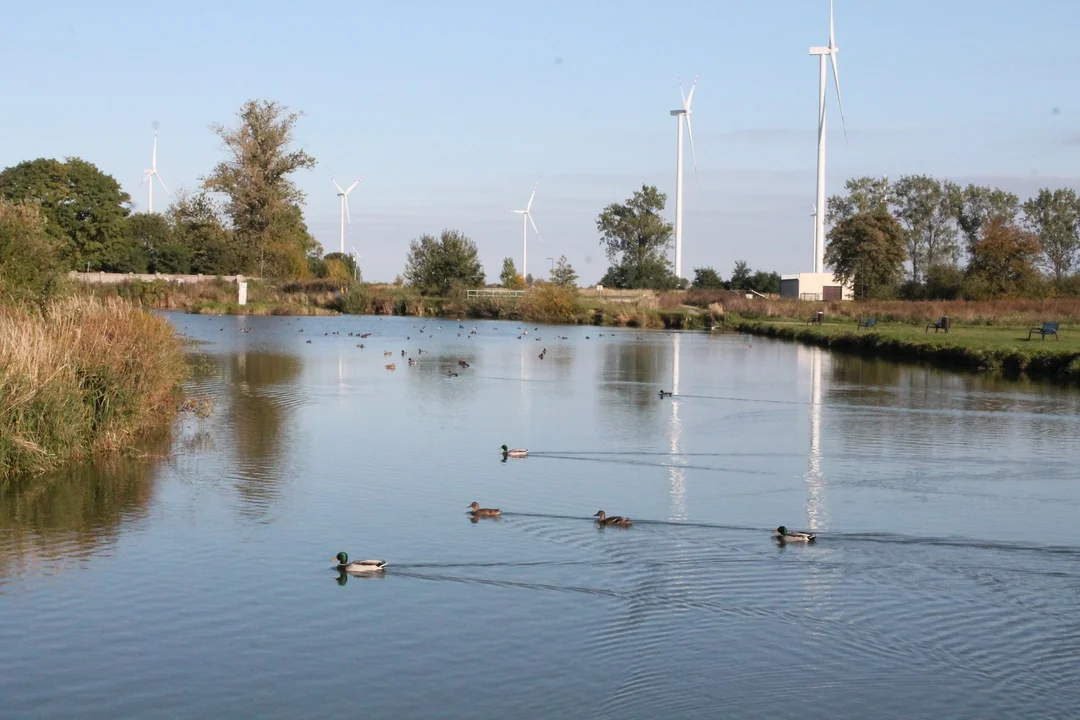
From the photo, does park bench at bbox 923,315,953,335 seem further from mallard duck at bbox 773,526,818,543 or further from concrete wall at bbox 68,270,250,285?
concrete wall at bbox 68,270,250,285

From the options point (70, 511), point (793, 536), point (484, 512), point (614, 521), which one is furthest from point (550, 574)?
point (70, 511)

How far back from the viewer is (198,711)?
9.30m

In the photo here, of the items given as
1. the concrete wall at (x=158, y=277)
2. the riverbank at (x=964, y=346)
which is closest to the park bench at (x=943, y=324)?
the riverbank at (x=964, y=346)

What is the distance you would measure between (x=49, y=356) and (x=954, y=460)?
50.4 feet

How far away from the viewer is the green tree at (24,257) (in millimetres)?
24500

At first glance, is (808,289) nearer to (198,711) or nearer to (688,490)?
(688,490)

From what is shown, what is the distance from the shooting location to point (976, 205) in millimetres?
105312

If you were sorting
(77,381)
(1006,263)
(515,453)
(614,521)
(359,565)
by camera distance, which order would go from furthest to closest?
1. (1006,263)
2. (515,453)
3. (77,381)
4. (614,521)
5. (359,565)

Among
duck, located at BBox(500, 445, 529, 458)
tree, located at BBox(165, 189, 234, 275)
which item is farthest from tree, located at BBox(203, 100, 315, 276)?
duck, located at BBox(500, 445, 529, 458)

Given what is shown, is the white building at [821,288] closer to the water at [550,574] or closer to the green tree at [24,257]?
the water at [550,574]

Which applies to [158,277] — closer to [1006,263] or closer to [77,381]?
[1006,263]

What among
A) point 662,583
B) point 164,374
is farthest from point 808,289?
point 662,583

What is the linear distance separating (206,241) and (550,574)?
89.2 meters

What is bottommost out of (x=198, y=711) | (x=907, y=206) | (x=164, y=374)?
(x=198, y=711)
